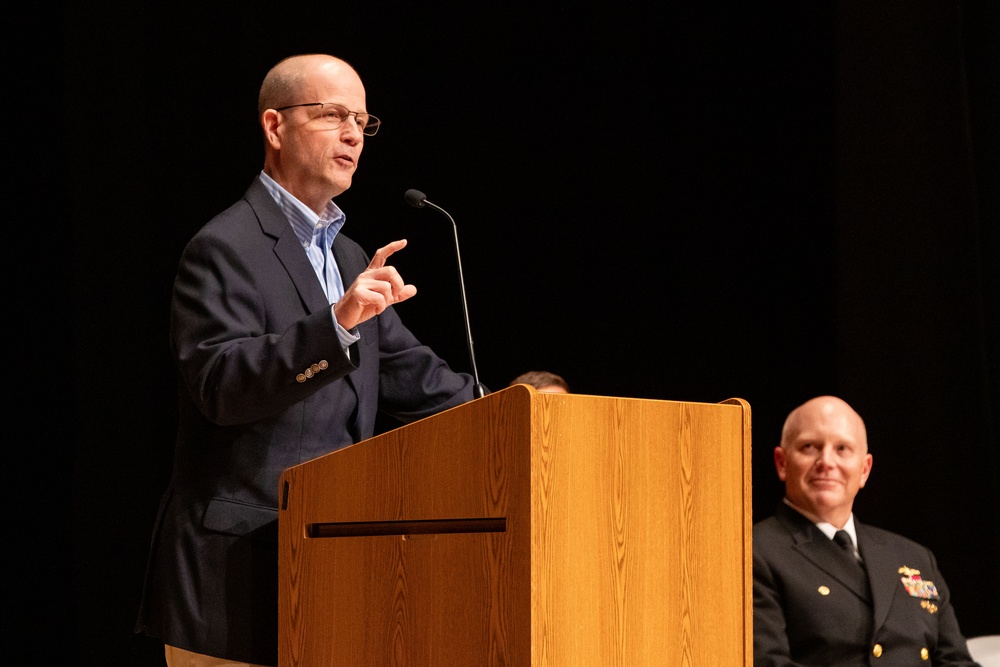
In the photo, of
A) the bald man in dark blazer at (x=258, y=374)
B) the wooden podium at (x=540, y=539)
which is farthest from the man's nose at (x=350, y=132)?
the wooden podium at (x=540, y=539)

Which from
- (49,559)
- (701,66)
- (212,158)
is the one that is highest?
(701,66)

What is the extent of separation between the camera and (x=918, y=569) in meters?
2.77

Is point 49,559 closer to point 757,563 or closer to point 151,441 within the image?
point 151,441

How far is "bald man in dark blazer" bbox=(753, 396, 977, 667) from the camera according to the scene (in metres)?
2.56

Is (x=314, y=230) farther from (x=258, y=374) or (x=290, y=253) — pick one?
(x=258, y=374)

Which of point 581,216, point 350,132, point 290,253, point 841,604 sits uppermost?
point 581,216

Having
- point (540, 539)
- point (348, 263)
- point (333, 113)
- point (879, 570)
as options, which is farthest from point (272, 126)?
point (879, 570)

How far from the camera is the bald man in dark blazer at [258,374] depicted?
5.05 ft

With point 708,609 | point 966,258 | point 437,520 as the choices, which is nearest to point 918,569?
point 966,258

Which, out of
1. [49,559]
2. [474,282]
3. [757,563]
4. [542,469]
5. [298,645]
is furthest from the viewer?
[474,282]

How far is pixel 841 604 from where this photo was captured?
8.55ft

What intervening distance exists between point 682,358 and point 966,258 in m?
0.99

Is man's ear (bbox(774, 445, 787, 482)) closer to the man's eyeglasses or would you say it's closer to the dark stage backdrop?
the dark stage backdrop

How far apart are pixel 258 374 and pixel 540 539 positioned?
1.71 feet
